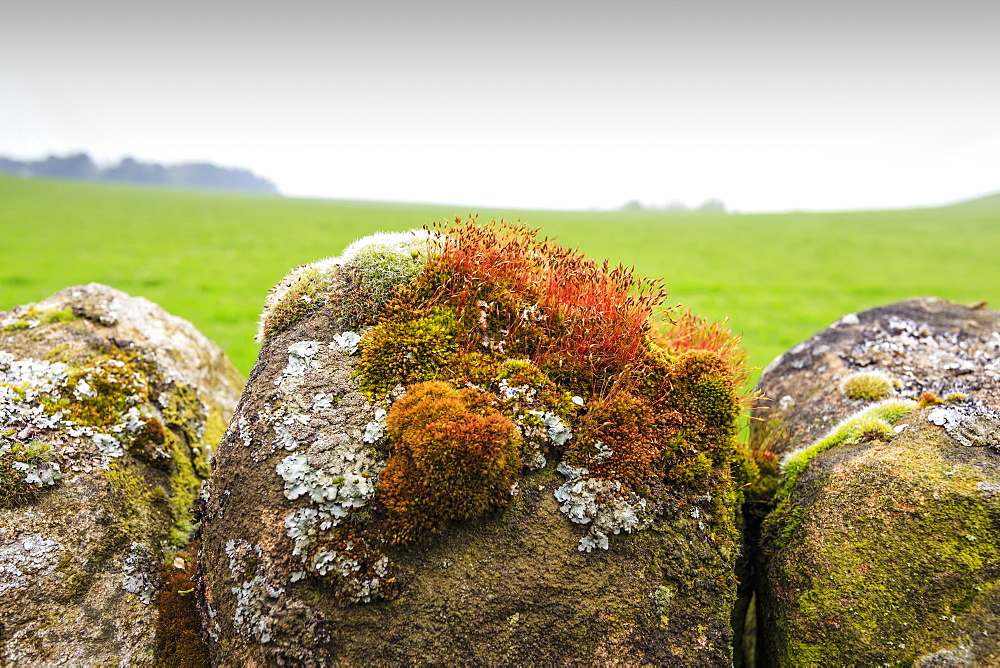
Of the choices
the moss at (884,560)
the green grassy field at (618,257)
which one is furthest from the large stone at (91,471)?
the green grassy field at (618,257)

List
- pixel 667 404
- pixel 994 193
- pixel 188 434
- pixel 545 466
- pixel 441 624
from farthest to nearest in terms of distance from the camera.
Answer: pixel 994 193 → pixel 188 434 → pixel 667 404 → pixel 545 466 → pixel 441 624

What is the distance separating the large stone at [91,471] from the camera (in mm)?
3361

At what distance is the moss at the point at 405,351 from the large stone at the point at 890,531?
2.68 metres

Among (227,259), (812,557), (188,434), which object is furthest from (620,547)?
(227,259)

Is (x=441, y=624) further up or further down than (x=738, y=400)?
further down

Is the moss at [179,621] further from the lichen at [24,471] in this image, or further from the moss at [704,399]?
the moss at [704,399]

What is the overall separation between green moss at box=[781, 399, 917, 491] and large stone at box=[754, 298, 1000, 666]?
0.4 inches

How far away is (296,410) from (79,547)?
1.70 meters

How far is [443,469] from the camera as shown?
126 inches

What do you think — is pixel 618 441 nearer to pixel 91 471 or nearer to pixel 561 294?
pixel 561 294

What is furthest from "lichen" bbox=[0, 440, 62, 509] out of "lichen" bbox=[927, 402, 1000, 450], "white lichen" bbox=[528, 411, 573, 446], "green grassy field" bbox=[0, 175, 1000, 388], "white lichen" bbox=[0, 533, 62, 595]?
"green grassy field" bbox=[0, 175, 1000, 388]

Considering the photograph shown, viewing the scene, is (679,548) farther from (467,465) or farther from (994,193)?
(994,193)

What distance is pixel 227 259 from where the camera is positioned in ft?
93.8

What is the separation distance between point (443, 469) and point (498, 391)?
2.29 feet
